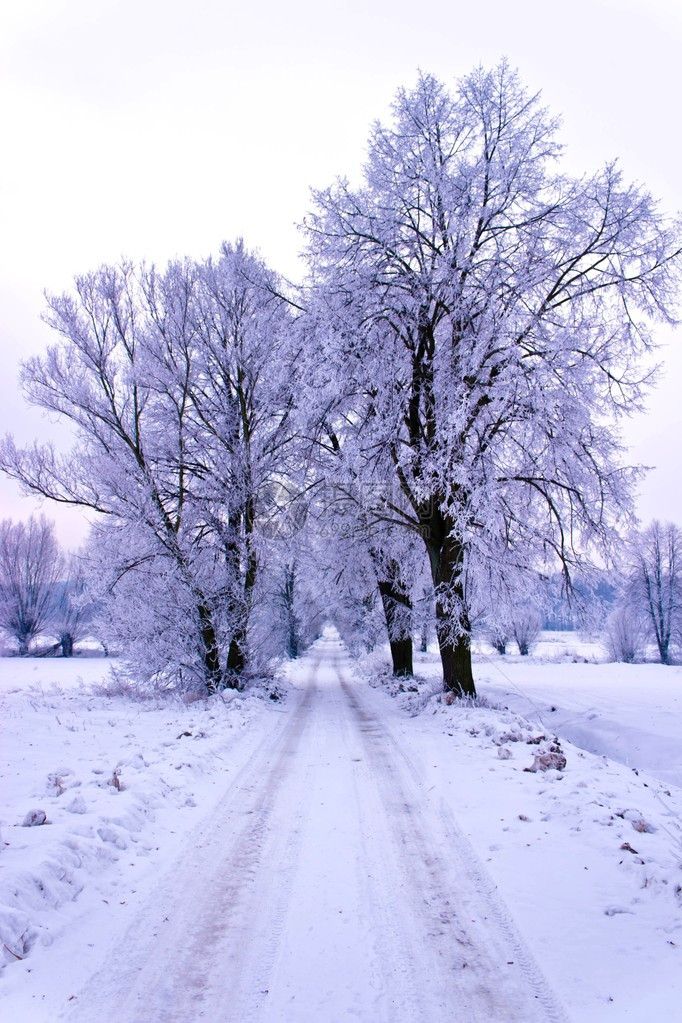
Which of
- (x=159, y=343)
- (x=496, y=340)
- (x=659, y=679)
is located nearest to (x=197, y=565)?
(x=159, y=343)

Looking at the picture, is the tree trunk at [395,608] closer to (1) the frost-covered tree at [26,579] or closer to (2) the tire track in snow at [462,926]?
(2) the tire track in snow at [462,926]

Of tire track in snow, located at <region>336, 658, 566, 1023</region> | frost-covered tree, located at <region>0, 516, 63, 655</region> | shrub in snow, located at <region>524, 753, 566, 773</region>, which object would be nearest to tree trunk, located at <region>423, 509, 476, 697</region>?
shrub in snow, located at <region>524, 753, 566, 773</region>

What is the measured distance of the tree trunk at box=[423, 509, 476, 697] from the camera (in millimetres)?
10766

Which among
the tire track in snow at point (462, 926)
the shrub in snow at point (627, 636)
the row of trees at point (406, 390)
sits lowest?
the shrub in snow at point (627, 636)

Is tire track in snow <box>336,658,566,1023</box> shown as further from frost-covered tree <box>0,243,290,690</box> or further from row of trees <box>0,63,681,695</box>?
frost-covered tree <box>0,243,290,690</box>

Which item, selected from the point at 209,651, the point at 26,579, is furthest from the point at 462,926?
the point at 26,579

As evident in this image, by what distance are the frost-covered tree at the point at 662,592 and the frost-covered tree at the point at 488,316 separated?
32.1 meters

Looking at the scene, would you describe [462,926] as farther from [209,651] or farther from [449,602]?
[209,651]

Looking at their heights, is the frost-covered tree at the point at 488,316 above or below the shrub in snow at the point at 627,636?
above

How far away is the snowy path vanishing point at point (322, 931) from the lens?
7.89 feet

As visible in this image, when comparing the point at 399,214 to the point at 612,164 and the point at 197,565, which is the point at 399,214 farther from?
the point at 197,565

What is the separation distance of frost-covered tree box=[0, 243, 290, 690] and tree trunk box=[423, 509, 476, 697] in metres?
4.81

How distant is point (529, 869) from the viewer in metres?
3.75

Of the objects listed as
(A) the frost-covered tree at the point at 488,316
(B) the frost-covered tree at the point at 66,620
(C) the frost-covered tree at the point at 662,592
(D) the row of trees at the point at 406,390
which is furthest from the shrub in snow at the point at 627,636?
(B) the frost-covered tree at the point at 66,620
